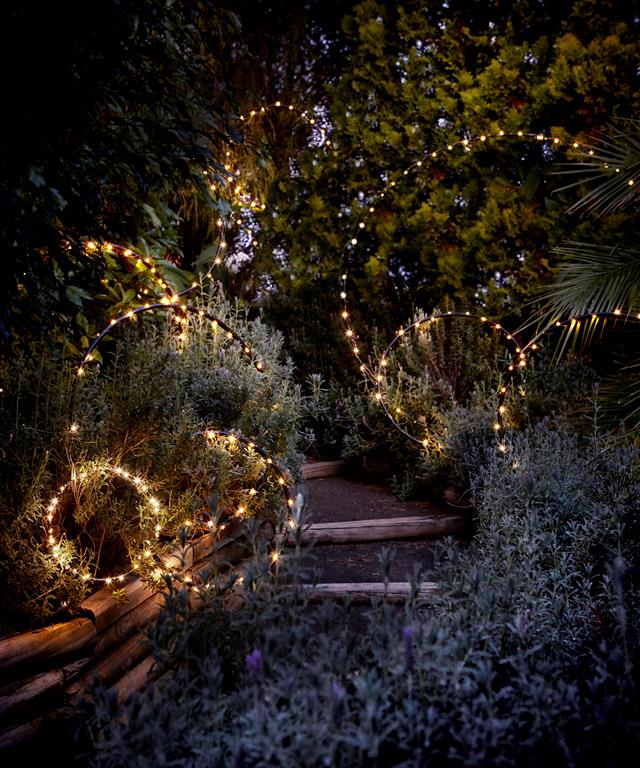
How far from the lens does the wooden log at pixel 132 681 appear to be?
2.64 m

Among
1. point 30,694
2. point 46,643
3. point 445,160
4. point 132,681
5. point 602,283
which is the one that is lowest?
point 132,681

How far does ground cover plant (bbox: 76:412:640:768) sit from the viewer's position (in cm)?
143

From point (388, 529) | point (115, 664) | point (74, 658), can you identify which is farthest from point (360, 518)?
point (74, 658)

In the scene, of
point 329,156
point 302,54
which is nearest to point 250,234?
point 329,156

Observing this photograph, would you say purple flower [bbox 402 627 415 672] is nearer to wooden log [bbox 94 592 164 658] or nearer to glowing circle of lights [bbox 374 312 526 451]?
wooden log [bbox 94 592 164 658]

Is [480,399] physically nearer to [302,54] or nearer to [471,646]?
[471,646]

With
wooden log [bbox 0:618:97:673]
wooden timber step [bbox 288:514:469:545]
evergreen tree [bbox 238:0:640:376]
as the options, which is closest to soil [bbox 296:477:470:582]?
wooden timber step [bbox 288:514:469:545]

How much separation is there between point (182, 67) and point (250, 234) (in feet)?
13.7

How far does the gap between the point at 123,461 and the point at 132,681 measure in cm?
103

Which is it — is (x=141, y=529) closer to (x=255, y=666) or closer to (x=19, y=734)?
(x=19, y=734)

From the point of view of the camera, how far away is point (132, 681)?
2.71 m

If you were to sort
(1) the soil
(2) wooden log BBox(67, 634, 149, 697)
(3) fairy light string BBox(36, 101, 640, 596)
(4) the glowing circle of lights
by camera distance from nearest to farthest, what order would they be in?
(2) wooden log BBox(67, 634, 149, 697) < (3) fairy light string BBox(36, 101, 640, 596) < (1) the soil < (4) the glowing circle of lights

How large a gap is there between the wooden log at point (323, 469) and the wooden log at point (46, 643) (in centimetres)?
305

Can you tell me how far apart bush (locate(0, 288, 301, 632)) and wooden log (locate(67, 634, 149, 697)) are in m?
0.25
